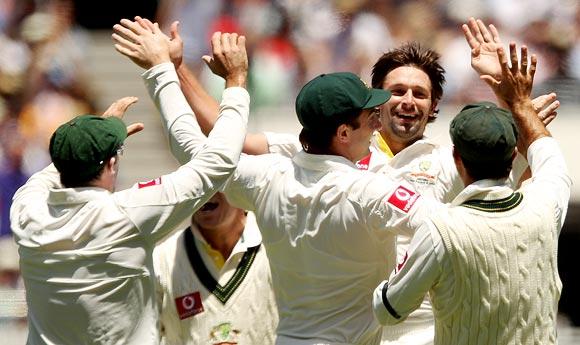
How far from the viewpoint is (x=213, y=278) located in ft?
18.9

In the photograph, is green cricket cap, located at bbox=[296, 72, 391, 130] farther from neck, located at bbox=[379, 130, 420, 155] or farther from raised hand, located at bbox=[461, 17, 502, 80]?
neck, located at bbox=[379, 130, 420, 155]

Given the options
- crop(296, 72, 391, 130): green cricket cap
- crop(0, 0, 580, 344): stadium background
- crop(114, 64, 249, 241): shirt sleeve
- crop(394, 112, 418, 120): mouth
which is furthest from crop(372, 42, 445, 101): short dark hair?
crop(0, 0, 580, 344): stadium background

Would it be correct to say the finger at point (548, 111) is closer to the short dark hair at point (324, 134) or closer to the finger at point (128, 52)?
the short dark hair at point (324, 134)

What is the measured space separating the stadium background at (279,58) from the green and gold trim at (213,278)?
4979mm

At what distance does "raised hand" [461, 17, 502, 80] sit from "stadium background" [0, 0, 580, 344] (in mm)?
5572

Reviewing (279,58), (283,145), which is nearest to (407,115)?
(283,145)

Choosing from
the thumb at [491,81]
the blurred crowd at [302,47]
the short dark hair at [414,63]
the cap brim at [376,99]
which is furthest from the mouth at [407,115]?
the blurred crowd at [302,47]

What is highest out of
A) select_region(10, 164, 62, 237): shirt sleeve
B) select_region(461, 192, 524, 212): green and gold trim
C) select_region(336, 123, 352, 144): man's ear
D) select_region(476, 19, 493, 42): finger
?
select_region(476, 19, 493, 42): finger

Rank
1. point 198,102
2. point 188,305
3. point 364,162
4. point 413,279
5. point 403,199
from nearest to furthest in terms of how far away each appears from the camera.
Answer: point 413,279
point 403,199
point 198,102
point 364,162
point 188,305

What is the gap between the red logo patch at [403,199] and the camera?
15.2 feet

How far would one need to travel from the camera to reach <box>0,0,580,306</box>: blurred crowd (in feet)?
36.8

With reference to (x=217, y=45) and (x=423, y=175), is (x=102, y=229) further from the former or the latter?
(x=423, y=175)

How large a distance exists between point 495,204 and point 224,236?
5.55ft

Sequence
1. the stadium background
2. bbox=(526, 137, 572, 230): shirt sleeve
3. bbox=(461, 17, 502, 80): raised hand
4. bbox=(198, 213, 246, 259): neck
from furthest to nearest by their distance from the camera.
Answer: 1. the stadium background
2. bbox=(198, 213, 246, 259): neck
3. bbox=(461, 17, 502, 80): raised hand
4. bbox=(526, 137, 572, 230): shirt sleeve
